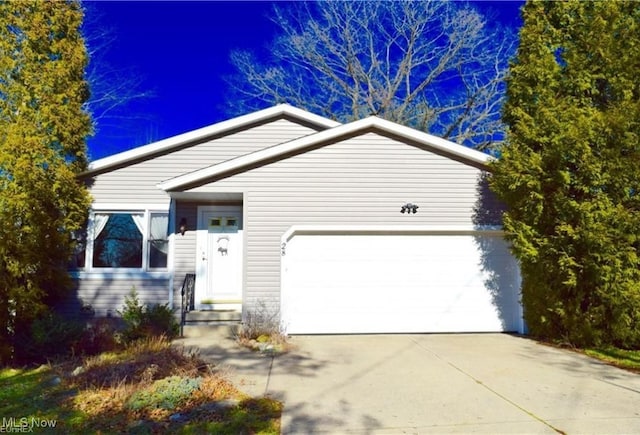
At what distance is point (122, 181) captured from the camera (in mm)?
9406

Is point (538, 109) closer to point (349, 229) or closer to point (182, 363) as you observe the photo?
point (349, 229)

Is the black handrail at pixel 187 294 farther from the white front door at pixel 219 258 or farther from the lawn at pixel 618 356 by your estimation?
the lawn at pixel 618 356

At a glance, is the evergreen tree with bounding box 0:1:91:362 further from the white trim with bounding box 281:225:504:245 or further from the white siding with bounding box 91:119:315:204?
the white trim with bounding box 281:225:504:245

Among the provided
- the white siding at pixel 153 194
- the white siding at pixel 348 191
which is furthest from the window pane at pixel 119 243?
the white siding at pixel 348 191

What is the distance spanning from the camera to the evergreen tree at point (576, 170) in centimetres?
695

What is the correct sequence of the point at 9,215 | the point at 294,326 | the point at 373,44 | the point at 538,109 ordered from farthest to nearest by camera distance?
the point at 373,44 → the point at 294,326 → the point at 538,109 → the point at 9,215

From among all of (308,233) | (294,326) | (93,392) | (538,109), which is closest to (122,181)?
(308,233)

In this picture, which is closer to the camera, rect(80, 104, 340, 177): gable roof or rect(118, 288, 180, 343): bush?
rect(118, 288, 180, 343): bush

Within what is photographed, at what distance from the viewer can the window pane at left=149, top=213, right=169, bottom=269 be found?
9.28 metres

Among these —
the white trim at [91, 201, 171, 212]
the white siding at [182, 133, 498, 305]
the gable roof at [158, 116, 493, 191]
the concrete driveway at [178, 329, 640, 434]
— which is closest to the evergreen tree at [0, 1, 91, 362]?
the white trim at [91, 201, 171, 212]

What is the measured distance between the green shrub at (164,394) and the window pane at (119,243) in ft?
17.0

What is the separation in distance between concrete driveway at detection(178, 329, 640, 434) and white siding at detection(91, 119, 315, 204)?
145 inches

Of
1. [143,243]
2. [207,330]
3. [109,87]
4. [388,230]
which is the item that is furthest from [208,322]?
[109,87]

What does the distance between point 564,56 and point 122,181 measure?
9.16 meters
